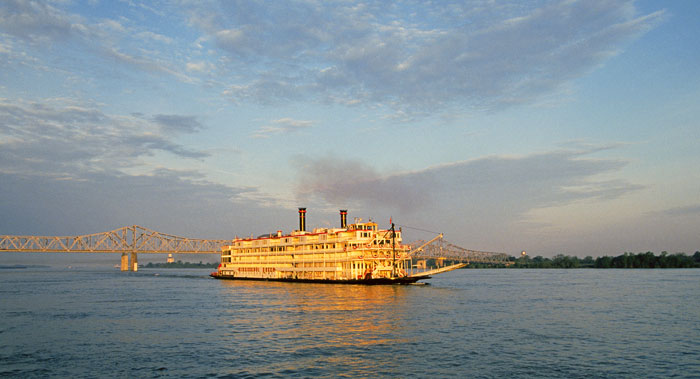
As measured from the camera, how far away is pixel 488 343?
118ft

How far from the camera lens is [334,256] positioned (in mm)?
99438

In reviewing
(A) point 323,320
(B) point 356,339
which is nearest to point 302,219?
(A) point 323,320

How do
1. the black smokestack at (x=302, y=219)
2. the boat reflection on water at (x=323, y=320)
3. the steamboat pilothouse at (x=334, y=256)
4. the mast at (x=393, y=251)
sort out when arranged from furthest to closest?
the black smokestack at (x=302, y=219)
the steamboat pilothouse at (x=334, y=256)
the mast at (x=393, y=251)
the boat reflection on water at (x=323, y=320)

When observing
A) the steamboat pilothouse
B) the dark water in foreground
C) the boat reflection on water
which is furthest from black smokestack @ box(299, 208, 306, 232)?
the dark water in foreground

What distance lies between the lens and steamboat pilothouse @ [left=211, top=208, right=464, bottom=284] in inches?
3625

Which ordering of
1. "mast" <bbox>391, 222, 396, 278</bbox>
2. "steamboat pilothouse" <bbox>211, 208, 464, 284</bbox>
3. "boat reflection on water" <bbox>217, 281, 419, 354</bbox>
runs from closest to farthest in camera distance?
"boat reflection on water" <bbox>217, 281, 419, 354</bbox>
"mast" <bbox>391, 222, 396, 278</bbox>
"steamboat pilothouse" <bbox>211, 208, 464, 284</bbox>

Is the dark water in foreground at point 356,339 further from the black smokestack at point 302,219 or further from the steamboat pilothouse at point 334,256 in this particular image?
the black smokestack at point 302,219

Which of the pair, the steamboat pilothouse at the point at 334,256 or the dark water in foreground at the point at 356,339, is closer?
the dark water in foreground at the point at 356,339

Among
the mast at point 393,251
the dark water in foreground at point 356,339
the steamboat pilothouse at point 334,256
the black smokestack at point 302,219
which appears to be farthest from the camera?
the black smokestack at point 302,219

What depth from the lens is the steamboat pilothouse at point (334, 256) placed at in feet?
302

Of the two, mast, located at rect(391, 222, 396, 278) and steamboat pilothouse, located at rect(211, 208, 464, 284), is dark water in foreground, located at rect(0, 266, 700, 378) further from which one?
steamboat pilothouse, located at rect(211, 208, 464, 284)

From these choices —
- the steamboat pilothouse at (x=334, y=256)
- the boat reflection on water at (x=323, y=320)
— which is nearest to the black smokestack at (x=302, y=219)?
the steamboat pilothouse at (x=334, y=256)

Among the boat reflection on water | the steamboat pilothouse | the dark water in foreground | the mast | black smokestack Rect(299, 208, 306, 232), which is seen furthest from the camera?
black smokestack Rect(299, 208, 306, 232)

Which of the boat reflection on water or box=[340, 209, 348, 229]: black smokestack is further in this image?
box=[340, 209, 348, 229]: black smokestack
